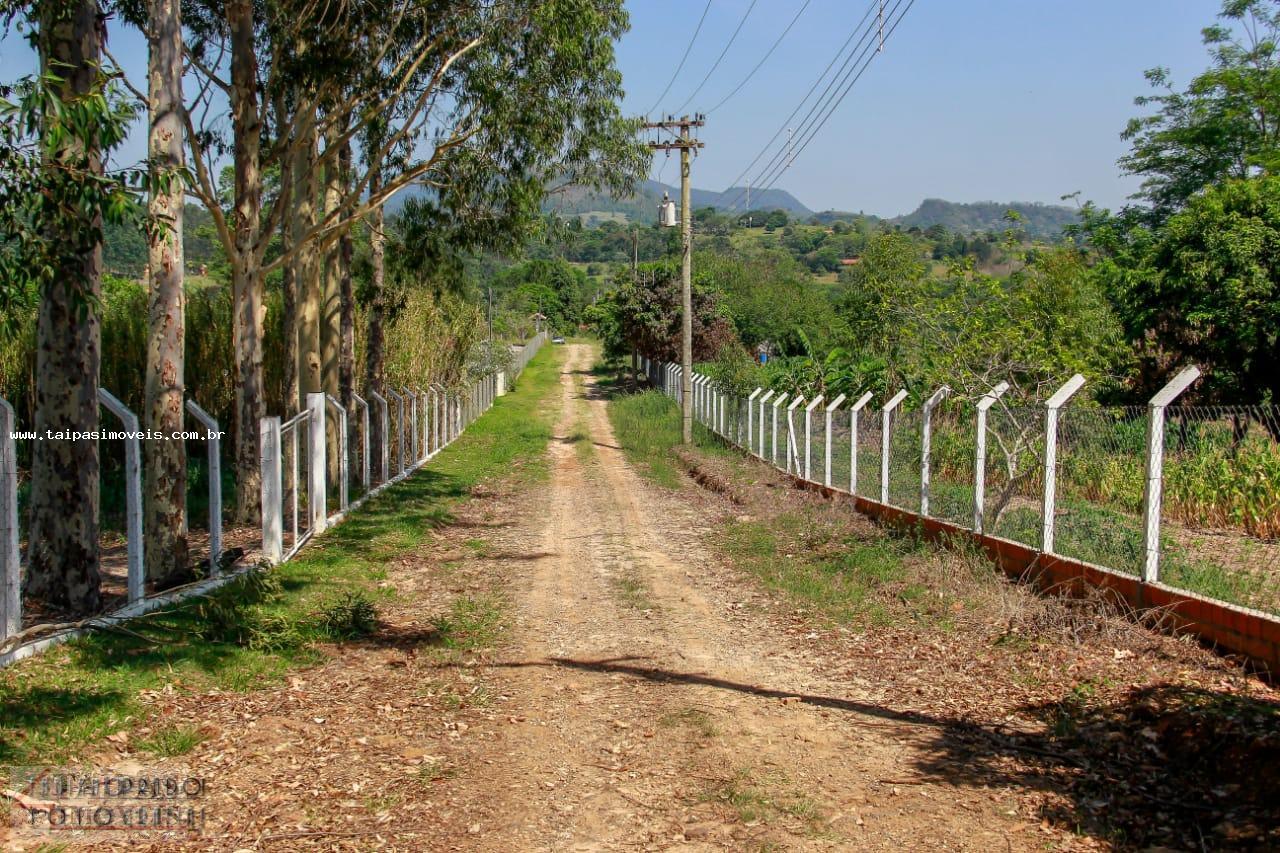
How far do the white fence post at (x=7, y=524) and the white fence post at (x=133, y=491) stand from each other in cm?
109

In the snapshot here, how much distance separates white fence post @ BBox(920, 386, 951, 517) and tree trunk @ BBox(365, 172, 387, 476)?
1014 cm

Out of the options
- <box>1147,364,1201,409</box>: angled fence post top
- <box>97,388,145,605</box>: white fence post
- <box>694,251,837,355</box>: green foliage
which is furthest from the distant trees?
<box>694,251,837,355</box>: green foliage

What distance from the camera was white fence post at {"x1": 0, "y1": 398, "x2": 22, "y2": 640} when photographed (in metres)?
6.52

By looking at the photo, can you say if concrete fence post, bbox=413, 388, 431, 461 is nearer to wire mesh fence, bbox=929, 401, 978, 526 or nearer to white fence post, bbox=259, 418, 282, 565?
white fence post, bbox=259, 418, 282, 565

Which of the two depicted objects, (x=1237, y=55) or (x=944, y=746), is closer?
(x=944, y=746)

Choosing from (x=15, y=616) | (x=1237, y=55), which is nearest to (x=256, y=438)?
(x=15, y=616)

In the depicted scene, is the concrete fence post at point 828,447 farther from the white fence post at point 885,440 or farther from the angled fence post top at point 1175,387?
the angled fence post top at point 1175,387

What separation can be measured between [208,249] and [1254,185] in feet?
174

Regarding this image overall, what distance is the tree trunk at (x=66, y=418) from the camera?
8039mm

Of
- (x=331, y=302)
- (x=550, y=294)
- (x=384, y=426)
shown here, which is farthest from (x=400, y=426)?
(x=550, y=294)

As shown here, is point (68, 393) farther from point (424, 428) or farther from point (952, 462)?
point (424, 428)

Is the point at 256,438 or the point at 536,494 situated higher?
the point at 256,438

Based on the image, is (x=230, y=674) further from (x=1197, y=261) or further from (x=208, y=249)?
(x=208, y=249)

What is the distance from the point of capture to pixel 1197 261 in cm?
1869
